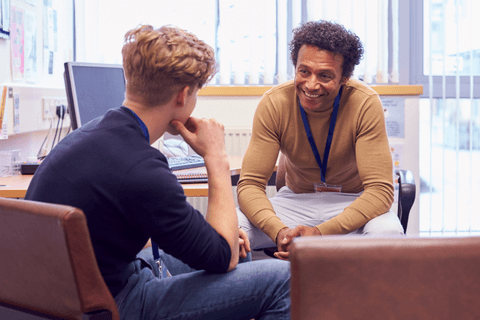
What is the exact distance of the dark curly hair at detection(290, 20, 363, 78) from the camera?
1741 millimetres

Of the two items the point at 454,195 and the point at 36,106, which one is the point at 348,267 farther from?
the point at 454,195

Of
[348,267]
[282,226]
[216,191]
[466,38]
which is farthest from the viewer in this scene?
[466,38]

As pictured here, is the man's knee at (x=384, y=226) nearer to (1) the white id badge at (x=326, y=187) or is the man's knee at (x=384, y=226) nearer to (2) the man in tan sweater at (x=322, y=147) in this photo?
(2) the man in tan sweater at (x=322, y=147)

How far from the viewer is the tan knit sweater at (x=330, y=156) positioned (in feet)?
5.49

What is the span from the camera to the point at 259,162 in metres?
1.80

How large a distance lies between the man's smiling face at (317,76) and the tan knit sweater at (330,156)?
57 mm

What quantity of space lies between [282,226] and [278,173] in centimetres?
50

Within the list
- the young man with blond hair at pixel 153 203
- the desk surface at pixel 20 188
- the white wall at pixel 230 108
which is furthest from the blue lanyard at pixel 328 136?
the white wall at pixel 230 108

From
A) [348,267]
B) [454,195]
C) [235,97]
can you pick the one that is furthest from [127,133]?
[454,195]

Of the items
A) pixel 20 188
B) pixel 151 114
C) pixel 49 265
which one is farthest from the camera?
pixel 20 188

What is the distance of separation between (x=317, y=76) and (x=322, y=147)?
0.91ft

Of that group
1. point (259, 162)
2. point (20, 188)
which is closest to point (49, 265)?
point (20, 188)

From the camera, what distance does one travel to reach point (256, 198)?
68.7 inches

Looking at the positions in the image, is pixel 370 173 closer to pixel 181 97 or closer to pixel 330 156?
pixel 330 156
